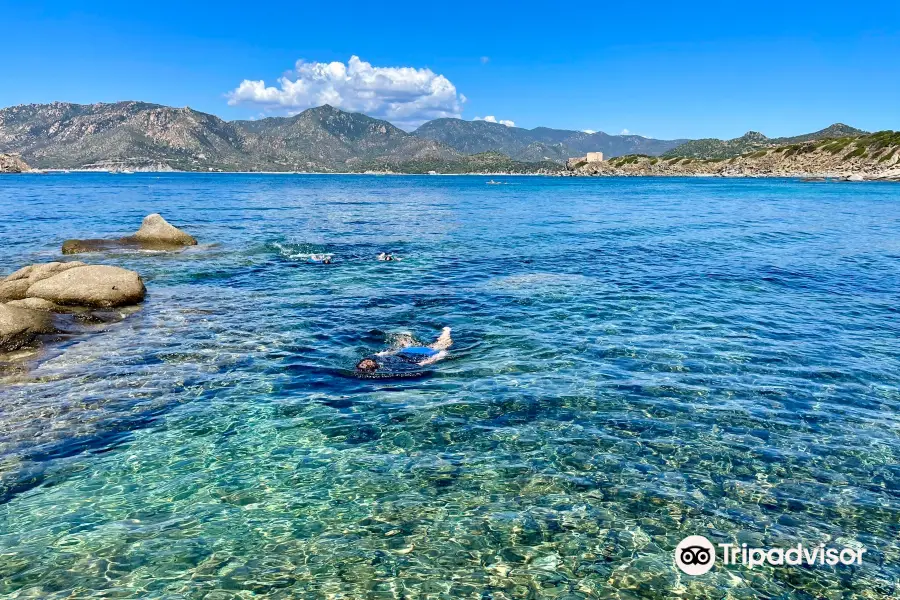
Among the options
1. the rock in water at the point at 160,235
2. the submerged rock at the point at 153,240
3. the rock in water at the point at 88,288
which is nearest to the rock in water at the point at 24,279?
the rock in water at the point at 88,288

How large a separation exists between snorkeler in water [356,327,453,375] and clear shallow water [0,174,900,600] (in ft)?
2.08

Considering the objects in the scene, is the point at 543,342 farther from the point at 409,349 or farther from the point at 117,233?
the point at 117,233

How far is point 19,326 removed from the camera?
53.7 feet

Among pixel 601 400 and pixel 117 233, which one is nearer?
pixel 601 400

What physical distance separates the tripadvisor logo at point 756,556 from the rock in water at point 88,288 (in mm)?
22128

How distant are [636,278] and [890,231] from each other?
37.2 m

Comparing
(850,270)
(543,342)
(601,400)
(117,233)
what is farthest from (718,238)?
(117,233)

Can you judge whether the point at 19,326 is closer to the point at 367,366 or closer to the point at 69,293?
the point at 69,293

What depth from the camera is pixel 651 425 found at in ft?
38.2

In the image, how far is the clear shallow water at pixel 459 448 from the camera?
756 cm

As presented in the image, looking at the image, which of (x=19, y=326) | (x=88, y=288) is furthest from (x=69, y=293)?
(x=19, y=326)

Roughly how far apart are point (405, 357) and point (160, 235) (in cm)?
2903

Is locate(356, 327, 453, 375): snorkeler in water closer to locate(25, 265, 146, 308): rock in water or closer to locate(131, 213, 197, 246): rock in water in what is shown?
locate(25, 265, 146, 308): rock in water

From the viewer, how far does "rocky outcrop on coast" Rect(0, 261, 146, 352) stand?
18455 millimetres
